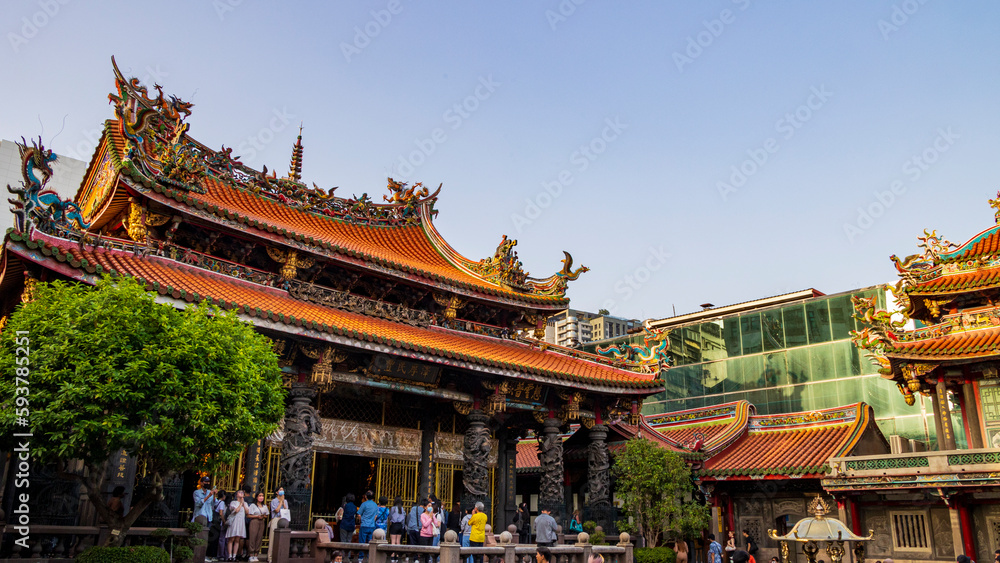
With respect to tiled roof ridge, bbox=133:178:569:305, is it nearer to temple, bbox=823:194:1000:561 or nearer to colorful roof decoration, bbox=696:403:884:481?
colorful roof decoration, bbox=696:403:884:481

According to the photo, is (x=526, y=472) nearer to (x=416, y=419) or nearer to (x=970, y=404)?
(x=416, y=419)

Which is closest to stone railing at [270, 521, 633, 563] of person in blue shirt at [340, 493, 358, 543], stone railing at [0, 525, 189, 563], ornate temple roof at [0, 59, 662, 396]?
person in blue shirt at [340, 493, 358, 543]

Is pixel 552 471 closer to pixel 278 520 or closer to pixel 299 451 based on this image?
pixel 299 451

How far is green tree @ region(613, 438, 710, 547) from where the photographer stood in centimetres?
1733

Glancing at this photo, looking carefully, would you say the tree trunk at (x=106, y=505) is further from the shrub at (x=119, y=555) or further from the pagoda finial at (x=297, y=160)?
the pagoda finial at (x=297, y=160)

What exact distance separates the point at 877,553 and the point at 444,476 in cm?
A: 1105

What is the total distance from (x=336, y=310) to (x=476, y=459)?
4577mm

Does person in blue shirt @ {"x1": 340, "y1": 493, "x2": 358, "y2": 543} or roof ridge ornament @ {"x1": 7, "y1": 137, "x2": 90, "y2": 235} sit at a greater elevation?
roof ridge ornament @ {"x1": 7, "y1": 137, "x2": 90, "y2": 235}

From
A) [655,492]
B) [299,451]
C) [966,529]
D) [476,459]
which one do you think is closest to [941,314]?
[966,529]

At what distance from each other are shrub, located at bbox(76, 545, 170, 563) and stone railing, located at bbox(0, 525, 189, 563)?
0.94 metres

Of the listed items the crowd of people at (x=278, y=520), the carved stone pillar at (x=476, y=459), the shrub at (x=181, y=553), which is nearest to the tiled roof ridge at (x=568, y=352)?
the carved stone pillar at (x=476, y=459)

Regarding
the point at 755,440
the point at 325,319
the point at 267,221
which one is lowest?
the point at 755,440

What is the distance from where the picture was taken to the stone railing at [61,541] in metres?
Answer: 9.01

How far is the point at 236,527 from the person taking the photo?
11555 millimetres
